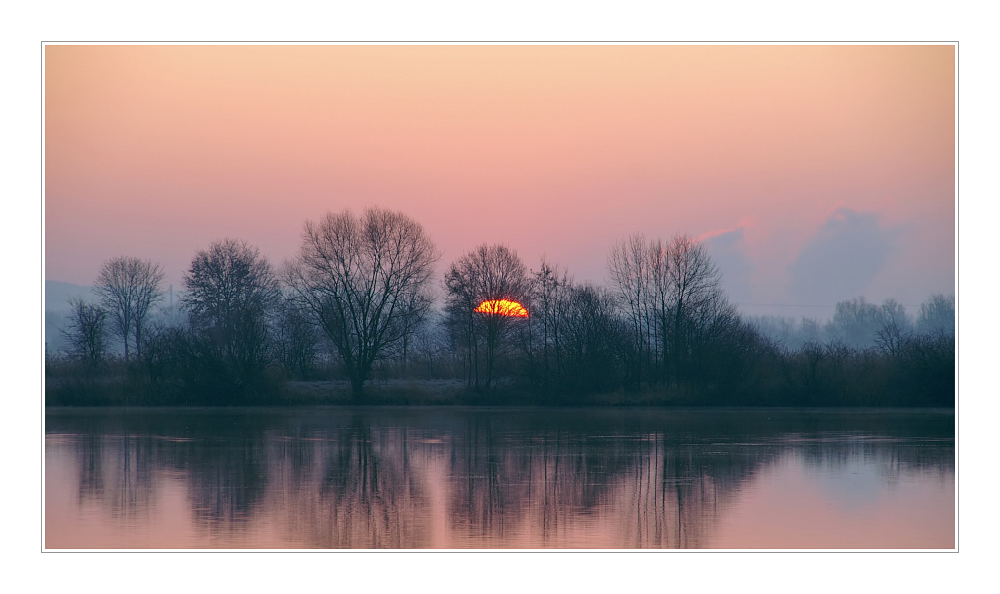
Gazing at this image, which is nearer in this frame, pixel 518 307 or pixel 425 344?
pixel 518 307

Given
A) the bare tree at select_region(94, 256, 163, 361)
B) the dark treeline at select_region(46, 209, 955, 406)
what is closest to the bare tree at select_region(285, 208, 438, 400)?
the dark treeline at select_region(46, 209, 955, 406)

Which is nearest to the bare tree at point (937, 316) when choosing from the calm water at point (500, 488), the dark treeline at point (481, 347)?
the dark treeline at point (481, 347)

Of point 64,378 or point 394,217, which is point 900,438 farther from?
point 64,378

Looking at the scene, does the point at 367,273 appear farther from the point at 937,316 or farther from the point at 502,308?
the point at 937,316

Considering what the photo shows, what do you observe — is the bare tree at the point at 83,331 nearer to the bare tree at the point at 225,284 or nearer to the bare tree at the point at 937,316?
the bare tree at the point at 225,284

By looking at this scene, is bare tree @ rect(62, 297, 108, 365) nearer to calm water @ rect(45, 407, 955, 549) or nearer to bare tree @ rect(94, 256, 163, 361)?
bare tree @ rect(94, 256, 163, 361)
